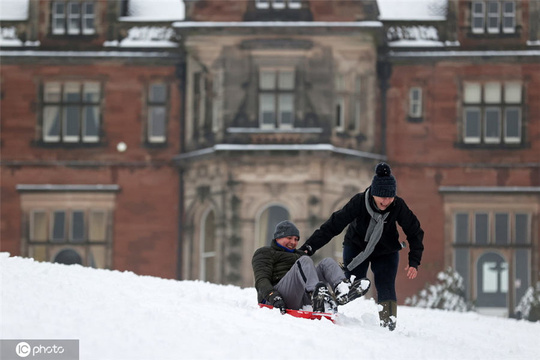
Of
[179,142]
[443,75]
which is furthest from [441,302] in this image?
[179,142]

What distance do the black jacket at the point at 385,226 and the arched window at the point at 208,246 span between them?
13.3m

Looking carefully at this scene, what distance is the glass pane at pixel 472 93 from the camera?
24516mm

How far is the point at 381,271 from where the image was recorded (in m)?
10.8

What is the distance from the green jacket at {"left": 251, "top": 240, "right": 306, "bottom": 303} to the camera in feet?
33.7

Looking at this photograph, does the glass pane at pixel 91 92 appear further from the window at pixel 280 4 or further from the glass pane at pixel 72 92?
the window at pixel 280 4

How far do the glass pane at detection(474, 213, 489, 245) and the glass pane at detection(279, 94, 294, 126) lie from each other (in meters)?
4.42

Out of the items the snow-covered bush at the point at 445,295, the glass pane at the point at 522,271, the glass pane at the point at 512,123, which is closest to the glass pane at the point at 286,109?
the snow-covered bush at the point at 445,295

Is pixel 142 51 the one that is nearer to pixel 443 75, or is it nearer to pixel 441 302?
pixel 443 75

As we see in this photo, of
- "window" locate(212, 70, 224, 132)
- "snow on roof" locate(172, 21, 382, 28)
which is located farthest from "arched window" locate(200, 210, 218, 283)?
"snow on roof" locate(172, 21, 382, 28)

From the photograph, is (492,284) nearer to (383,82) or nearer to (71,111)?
(383,82)

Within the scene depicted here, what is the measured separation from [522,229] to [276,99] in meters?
5.71

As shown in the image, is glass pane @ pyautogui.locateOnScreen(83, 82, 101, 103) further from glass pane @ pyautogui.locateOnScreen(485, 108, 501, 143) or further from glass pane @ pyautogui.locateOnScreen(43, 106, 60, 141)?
glass pane @ pyautogui.locateOnScreen(485, 108, 501, 143)

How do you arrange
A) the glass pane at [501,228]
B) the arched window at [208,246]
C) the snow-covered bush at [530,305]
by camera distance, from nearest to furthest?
1. the snow-covered bush at [530,305]
2. the arched window at [208,246]
3. the glass pane at [501,228]

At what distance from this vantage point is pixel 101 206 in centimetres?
2455
